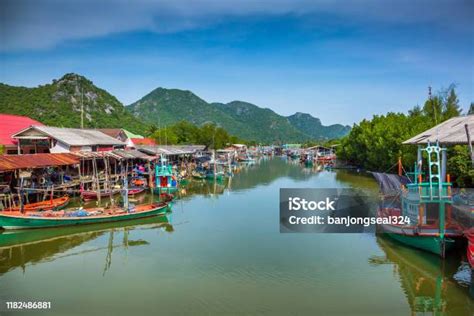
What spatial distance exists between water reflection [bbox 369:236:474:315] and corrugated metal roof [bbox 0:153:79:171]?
18.7 m

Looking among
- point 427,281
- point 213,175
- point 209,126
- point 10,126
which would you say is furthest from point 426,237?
point 209,126

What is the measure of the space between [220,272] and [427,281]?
6.86 meters

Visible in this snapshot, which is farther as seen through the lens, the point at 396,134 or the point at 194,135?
the point at 194,135

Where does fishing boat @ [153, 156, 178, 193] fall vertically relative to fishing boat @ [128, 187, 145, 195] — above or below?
above

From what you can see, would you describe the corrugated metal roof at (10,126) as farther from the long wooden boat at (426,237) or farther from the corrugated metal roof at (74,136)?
the long wooden boat at (426,237)

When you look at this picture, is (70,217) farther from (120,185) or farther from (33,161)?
(120,185)

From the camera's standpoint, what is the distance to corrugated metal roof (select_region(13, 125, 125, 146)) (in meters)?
28.8

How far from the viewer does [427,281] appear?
1260 cm

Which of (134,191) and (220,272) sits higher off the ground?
(134,191)

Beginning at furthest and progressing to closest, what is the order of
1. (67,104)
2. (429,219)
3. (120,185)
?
(67,104) → (120,185) → (429,219)

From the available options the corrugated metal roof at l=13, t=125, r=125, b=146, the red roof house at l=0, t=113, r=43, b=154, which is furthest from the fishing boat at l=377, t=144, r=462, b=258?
the red roof house at l=0, t=113, r=43, b=154

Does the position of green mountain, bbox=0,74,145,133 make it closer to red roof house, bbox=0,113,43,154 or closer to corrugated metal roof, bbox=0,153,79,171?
red roof house, bbox=0,113,43,154

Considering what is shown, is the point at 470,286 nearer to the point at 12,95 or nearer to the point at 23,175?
the point at 23,175

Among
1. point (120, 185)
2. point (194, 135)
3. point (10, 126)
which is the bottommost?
point (120, 185)
